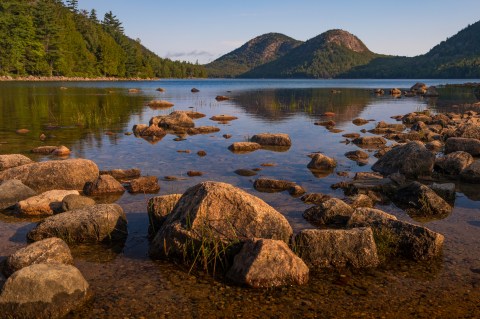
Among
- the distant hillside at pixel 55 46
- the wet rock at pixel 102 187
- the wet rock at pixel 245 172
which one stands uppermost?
the distant hillside at pixel 55 46

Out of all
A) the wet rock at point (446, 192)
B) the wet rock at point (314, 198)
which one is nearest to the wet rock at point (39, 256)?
the wet rock at point (314, 198)

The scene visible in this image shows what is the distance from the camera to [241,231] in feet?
29.8

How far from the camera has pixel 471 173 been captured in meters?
15.7

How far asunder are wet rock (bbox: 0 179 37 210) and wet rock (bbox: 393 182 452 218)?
450 inches

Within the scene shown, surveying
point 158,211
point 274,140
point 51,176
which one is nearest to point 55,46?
point 274,140

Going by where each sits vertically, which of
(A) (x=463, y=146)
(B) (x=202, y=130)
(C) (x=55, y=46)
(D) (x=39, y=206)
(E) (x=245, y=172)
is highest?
(C) (x=55, y=46)

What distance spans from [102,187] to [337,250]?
8.19 metres

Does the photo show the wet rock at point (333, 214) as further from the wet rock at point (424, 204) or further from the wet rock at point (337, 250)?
the wet rock at point (424, 204)

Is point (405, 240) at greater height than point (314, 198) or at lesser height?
greater

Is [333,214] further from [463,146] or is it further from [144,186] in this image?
[463,146]

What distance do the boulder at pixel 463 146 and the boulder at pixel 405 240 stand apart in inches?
522

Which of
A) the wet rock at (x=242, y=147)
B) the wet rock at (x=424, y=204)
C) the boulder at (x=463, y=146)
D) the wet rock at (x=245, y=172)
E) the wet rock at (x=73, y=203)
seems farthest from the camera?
the wet rock at (x=242, y=147)

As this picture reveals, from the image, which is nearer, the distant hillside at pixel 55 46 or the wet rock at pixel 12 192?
the wet rock at pixel 12 192

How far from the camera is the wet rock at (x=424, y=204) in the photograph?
478 inches
